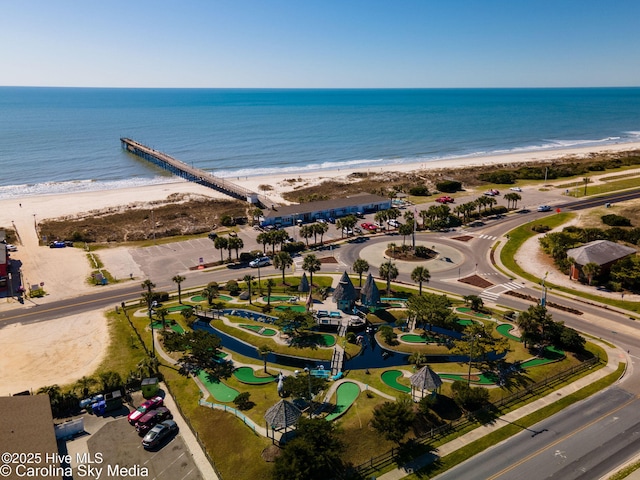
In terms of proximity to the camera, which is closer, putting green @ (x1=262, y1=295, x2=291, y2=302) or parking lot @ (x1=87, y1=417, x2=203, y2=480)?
parking lot @ (x1=87, y1=417, x2=203, y2=480)

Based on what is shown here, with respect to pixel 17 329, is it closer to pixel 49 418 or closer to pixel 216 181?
pixel 49 418

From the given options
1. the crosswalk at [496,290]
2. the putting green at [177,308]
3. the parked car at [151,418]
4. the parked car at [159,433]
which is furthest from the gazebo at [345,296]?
the parked car at [159,433]

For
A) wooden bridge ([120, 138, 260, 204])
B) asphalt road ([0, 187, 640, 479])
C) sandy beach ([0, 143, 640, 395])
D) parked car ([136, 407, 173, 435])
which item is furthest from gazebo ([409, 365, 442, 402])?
wooden bridge ([120, 138, 260, 204])

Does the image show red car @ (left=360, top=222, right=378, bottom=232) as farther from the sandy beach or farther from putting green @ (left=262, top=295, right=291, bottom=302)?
putting green @ (left=262, top=295, right=291, bottom=302)

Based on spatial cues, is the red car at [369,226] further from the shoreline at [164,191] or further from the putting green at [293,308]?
the putting green at [293,308]

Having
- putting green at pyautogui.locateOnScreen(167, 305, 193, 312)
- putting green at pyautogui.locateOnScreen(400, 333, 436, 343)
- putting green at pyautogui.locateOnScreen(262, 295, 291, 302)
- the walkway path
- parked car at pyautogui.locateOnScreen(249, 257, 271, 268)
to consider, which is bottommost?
the walkway path

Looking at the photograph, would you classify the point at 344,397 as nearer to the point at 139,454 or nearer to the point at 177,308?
the point at 139,454

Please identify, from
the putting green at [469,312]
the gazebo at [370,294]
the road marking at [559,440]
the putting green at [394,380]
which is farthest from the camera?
the gazebo at [370,294]
